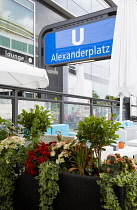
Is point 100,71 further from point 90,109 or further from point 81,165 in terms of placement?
point 81,165

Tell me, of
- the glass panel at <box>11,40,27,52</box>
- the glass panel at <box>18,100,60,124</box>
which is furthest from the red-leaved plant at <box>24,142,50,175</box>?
the glass panel at <box>11,40,27,52</box>

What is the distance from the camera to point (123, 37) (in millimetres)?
4559

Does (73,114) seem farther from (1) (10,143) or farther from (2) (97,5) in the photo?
(2) (97,5)

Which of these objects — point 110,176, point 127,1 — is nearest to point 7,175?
point 110,176

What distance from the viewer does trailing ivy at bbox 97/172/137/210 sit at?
61.9 inches

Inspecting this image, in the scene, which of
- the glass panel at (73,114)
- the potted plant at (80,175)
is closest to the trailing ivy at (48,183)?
the potted plant at (80,175)

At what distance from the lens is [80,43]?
4406mm

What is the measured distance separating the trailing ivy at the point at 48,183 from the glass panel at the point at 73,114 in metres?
4.20

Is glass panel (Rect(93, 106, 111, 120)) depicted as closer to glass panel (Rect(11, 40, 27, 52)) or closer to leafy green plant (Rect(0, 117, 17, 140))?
glass panel (Rect(11, 40, 27, 52))

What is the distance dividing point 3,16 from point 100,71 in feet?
28.2

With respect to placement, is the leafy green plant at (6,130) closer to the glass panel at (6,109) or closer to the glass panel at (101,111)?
the glass panel at (6,109)

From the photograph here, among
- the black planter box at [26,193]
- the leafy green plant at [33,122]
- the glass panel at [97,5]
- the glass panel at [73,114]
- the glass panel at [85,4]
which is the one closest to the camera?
the black planter box at [26,193]

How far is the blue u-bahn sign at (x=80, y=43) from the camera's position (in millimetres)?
4219

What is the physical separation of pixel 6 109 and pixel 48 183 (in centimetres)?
258
